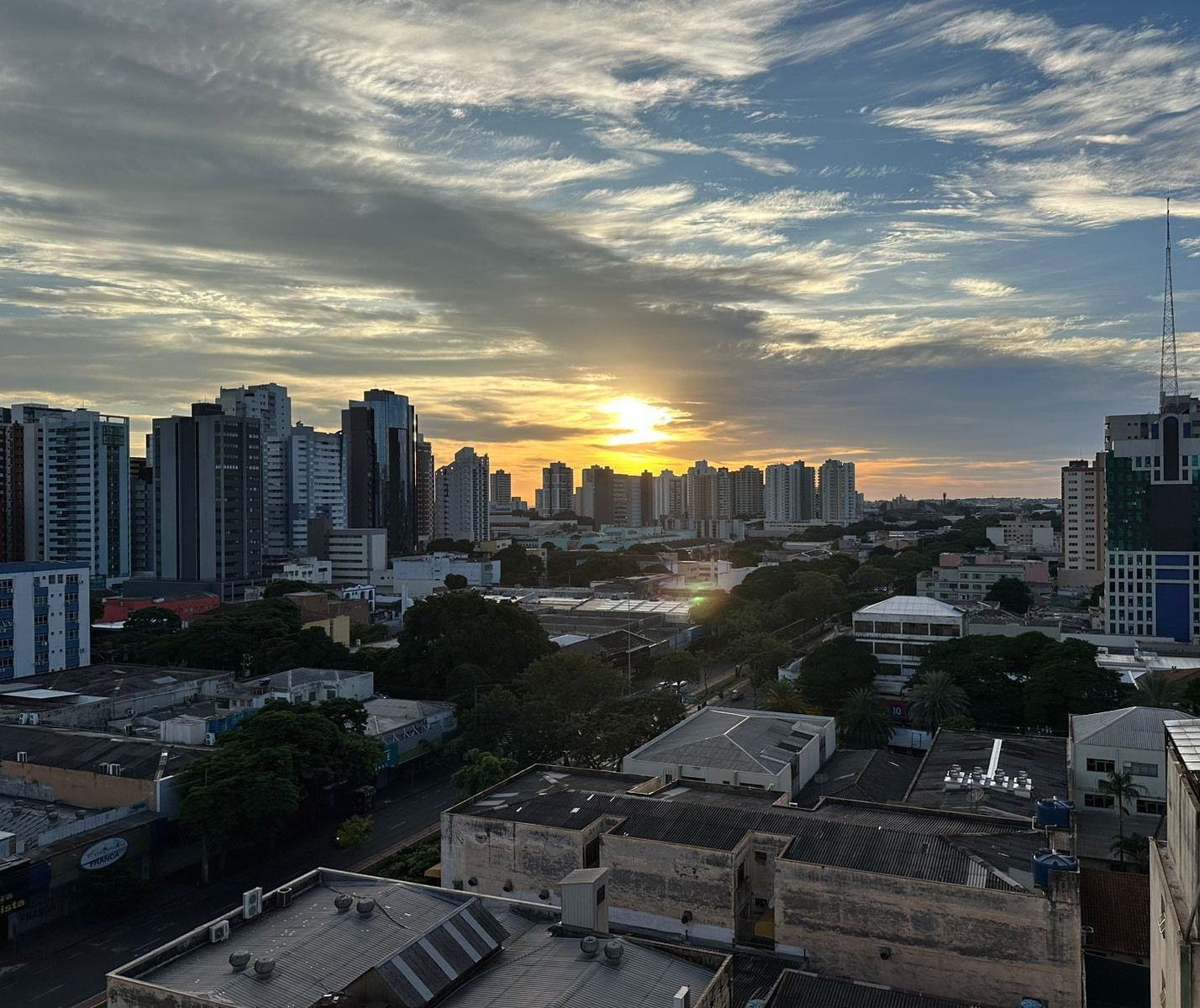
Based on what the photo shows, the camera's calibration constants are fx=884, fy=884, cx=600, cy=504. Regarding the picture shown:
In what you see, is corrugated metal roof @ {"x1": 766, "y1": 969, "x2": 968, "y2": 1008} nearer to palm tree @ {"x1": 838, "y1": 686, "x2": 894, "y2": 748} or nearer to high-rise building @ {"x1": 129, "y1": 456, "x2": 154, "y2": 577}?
palm tree @ {"x1": 838, "y1": 686, "x2": 894, "y2": 748}

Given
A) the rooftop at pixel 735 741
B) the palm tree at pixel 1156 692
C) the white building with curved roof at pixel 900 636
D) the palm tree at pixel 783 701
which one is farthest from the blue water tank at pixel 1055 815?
the white building with curved roof at pixel 900 636

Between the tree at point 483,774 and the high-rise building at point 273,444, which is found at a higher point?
the high-rise building at point 273,444

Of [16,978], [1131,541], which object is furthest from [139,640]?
[1131,541]

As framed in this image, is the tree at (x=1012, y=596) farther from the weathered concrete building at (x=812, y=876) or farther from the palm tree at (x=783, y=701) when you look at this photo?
the weathered concrete building at (x=812, y=876)

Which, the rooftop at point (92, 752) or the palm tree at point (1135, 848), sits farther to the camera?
the rooftop at point (92, 752)

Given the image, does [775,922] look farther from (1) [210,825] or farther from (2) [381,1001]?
(1) [210,825]

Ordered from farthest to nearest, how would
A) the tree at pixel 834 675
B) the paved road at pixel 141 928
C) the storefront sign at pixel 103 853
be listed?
the tree at pixel 834 675, the storefront sign at pixel 103 853, the paved road at pixel 141 928
